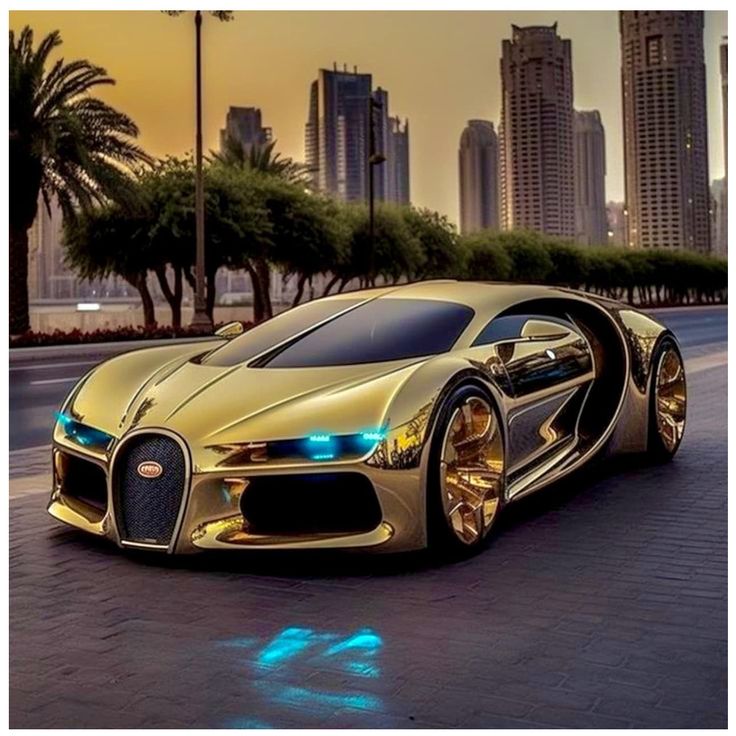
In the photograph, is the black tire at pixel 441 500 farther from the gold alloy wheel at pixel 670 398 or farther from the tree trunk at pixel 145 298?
the tree trunk at pixel 145 298

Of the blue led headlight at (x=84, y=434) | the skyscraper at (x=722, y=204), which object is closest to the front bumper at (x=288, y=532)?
the blue led headlight at (x=84, y=434)

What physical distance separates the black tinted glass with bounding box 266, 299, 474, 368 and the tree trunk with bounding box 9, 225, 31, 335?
24.8 m

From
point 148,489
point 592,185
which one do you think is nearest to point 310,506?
point 148,489

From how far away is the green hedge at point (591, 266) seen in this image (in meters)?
67.4

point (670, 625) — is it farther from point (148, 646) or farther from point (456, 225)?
point (456, 225)

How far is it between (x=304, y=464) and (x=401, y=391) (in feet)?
1.96

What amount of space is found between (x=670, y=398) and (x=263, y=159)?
4378 centimetres

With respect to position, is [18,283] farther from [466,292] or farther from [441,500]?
[441,500]

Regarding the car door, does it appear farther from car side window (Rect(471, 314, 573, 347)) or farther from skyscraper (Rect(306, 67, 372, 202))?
skyscraper (Rect(306, 67, 372, 202))

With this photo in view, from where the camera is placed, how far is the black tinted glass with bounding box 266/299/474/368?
17.4 ft

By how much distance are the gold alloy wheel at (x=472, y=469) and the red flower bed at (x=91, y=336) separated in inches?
755

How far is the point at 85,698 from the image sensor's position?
3.27 m

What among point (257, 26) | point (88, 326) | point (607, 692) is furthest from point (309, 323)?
point (88, 326)

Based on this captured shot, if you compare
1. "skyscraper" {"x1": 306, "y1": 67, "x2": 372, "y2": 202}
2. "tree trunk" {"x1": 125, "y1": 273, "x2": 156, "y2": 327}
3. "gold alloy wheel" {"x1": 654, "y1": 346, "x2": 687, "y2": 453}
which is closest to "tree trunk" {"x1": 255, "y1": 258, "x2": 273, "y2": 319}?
"tree trunk" {"x1": 125, "y1": 273, "x2": 156, "y2": 327}
